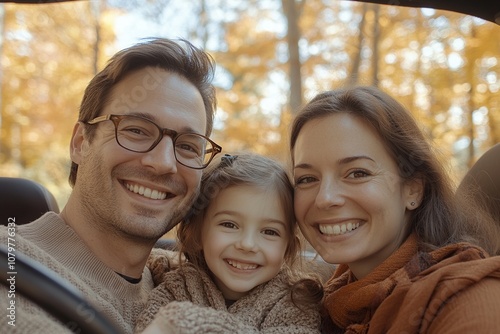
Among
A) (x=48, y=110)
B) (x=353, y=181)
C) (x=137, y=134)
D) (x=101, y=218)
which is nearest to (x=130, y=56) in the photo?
(x=137, y=134)

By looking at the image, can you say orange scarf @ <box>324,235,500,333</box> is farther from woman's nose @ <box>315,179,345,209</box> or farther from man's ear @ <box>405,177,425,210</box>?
woman's nose @ <box>315,179,345,209</box>

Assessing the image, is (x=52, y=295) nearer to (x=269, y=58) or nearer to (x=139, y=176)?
(x=139, y=176)

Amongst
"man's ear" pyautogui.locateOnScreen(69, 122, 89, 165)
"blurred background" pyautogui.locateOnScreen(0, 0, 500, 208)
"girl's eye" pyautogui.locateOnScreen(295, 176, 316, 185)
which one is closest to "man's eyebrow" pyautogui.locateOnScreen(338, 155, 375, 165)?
"girl's eye" pyautogui.locateOnScreen(295, 176, 316, 185)

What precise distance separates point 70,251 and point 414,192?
4.29 feet

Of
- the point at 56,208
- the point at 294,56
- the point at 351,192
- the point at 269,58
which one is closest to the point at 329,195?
the point at 351,192

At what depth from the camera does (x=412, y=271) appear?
174 cm

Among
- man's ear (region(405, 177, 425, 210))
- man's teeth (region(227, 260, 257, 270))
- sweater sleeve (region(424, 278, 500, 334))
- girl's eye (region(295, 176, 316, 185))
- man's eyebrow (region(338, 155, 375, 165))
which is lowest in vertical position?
man's teeth (region(227, 260, 257, 270))

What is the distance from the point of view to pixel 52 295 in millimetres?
951

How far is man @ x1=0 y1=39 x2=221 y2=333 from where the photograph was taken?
207 cm

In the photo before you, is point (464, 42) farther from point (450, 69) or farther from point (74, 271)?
point (74, 271)

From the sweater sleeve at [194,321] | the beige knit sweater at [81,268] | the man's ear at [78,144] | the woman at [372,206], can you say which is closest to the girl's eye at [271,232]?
the woman at [372,206]

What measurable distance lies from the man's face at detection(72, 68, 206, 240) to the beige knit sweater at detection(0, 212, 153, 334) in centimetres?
14

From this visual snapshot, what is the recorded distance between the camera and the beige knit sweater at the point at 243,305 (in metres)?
1.84

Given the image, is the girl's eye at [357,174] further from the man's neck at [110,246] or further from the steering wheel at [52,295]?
the steering wheel at [52,295]
